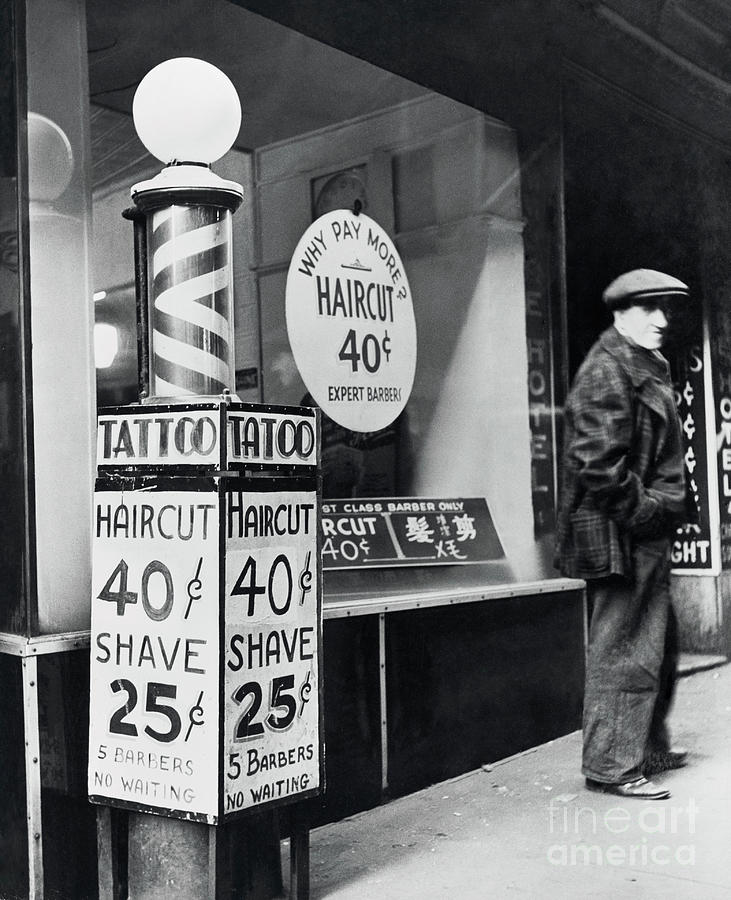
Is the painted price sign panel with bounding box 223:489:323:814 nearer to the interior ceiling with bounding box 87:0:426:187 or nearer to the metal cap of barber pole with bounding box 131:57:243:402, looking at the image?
the metal cap of barber pole with bounding box 131:57:243:402

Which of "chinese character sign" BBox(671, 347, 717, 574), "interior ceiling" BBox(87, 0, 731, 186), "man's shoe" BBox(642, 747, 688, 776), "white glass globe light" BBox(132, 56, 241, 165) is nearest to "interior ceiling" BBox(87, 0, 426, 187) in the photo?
"interior ceiling" BBox(87, 0, 731, 186)

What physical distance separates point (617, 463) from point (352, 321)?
52.5 inches

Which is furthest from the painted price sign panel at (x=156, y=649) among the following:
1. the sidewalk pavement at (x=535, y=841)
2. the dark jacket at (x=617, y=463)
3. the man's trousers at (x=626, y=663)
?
the man's trousers at (x=626, y=663)

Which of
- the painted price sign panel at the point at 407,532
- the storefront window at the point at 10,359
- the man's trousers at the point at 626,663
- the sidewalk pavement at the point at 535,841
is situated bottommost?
the sidewalk pavement at the point at 535,841

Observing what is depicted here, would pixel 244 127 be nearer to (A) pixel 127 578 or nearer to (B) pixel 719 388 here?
(A) pixel 127 578

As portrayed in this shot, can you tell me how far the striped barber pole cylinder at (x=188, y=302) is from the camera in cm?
321

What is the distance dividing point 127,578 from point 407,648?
178 cm

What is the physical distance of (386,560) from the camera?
476 cm

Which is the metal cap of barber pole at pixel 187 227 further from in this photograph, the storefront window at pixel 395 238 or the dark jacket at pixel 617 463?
the dark jacket at pixel 617 463

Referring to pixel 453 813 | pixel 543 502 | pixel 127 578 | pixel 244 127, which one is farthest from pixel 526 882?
pixel 244 127

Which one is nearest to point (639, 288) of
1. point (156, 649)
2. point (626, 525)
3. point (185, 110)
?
point (626, 525)

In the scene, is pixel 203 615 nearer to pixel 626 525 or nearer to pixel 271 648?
pixel 271 648

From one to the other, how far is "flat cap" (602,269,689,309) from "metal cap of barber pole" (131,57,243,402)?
1866mm

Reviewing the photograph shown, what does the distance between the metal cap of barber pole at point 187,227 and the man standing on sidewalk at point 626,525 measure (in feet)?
5.42
